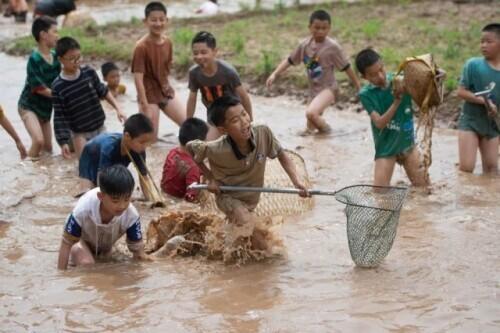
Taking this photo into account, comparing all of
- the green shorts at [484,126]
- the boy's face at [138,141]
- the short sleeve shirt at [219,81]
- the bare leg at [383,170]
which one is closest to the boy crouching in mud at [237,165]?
the boy's face at [138,141]

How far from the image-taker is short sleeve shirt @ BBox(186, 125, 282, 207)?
593cm

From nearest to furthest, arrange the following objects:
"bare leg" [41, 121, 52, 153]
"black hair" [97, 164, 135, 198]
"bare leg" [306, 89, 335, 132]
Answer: "black hair" [97, 164, 135, 198] < "bare leg" [41, 121, 52, 153] < "bare leg" [306, 89, 335, 132]

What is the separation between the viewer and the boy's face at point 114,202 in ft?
18.4

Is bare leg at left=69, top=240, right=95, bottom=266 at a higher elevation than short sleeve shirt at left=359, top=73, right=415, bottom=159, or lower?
lower

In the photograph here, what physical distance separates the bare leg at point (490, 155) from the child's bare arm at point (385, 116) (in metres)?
1.38

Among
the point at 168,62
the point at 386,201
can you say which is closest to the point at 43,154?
the point at 168,62

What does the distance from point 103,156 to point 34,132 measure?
7.01 ft

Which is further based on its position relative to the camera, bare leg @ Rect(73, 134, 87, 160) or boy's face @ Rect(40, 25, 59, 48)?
boy's face @ Rect(40, 25, 59, 48)

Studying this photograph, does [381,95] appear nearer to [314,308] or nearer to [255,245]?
[255,245]

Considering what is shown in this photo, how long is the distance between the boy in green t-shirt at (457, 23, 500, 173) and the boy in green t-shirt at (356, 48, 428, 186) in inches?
31.2

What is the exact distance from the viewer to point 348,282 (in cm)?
559

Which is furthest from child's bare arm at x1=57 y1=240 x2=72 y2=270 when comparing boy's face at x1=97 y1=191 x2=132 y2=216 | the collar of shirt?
the collar of shirt

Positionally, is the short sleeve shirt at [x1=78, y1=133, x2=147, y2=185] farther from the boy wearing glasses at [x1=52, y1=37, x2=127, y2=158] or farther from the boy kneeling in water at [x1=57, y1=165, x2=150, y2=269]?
the boy kneeling in water at [x1=57, y1=165, x2=150, y2=269]

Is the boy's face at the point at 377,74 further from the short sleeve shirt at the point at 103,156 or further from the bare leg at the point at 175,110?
the bare leg at the point at 175,110
